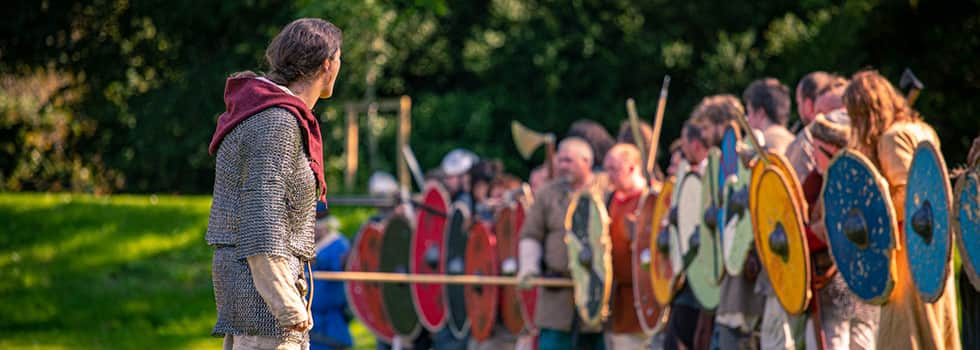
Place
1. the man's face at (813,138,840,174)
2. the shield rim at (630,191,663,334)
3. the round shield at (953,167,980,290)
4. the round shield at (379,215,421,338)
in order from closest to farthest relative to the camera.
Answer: the round shield at (953,167,980,290) < the man's face at (813,138,840,174) < the shield rim at (630,191,663,334) < the round shield at (379,215,421,338)

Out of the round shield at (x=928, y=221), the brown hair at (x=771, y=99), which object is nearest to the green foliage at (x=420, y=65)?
the brown hair at (x=771, y=99)

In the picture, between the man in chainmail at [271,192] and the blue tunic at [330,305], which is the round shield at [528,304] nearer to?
the blue tunic at [330,305]

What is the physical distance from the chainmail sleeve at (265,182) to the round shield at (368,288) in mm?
6253

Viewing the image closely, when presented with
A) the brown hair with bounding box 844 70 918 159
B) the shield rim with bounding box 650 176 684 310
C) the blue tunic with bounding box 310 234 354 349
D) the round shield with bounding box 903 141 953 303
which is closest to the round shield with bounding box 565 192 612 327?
the shield rim with bounding box 650 176 684 310

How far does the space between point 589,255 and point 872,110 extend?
2625mm

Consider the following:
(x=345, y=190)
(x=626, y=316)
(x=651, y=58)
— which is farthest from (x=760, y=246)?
(x=651, y=58)

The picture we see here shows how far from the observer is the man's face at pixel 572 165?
822 cm

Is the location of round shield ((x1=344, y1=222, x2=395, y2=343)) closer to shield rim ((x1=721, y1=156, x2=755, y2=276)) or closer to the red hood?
shield rim ((x1=721, y1=156, x2=755, y2=276))

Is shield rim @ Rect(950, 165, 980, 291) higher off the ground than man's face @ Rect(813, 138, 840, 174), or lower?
lower

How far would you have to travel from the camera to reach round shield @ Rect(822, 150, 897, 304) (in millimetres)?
5324

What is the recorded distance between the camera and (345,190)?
1828 cm

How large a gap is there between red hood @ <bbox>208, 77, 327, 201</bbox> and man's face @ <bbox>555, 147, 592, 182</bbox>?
436 centimetres

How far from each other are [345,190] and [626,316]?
10.6 m

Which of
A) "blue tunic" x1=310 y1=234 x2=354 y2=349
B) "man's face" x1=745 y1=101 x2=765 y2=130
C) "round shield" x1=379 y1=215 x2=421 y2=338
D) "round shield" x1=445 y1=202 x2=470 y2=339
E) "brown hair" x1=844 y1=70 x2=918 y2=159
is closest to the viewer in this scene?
"brown hair" x1=844 y1=70 x2=918 y2=159
